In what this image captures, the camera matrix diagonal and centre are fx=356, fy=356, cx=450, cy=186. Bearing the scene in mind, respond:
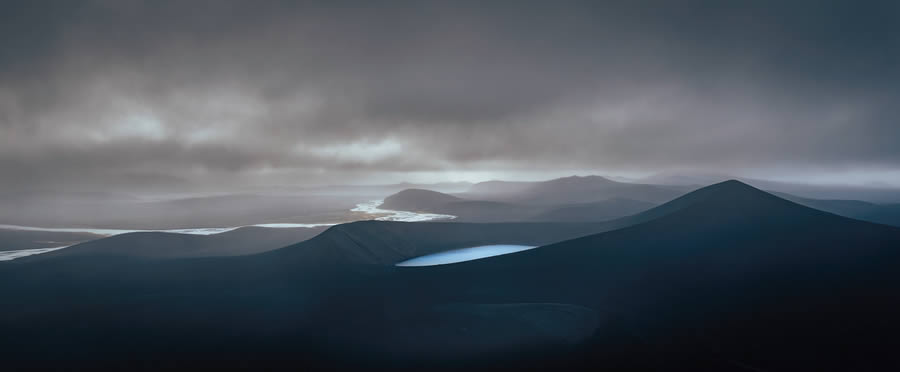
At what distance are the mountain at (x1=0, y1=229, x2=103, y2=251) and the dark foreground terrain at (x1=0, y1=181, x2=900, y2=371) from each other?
57.4 meters

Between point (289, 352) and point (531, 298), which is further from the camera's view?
point (531, 298)

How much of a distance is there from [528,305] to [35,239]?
147m

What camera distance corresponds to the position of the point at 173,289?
39344 mm

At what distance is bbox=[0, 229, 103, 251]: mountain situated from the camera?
296 feet

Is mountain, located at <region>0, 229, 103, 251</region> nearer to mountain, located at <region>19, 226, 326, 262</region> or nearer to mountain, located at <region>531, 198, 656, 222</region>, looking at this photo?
mountain, located at <region>19, 226, 326, 262</region>

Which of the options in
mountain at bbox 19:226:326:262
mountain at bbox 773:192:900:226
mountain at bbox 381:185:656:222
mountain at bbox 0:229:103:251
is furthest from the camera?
mountain at bbox 381:185:656:222

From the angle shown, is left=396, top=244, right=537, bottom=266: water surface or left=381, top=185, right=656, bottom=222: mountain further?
left=381, top=185, right=656, bottom=222: mountain

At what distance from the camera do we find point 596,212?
133500 mm

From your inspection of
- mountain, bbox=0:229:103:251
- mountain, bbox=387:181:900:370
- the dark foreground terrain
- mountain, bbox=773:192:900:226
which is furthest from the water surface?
mountain, bbox=0:229:103:251

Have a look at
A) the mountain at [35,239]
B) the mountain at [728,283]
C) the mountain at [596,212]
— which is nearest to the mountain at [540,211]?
the mountain at [596,212]

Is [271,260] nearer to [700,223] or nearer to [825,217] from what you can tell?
[700,223]

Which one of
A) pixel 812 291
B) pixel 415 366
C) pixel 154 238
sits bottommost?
pixel 415 366

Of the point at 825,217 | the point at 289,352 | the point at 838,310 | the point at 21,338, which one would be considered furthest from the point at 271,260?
the point at 825,217

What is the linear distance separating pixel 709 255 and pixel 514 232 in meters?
53.9
